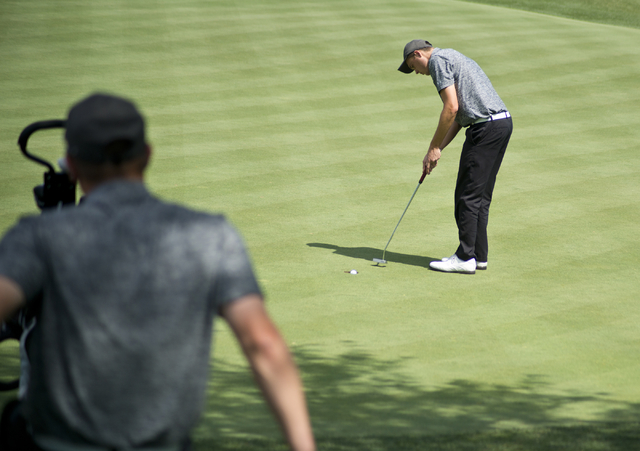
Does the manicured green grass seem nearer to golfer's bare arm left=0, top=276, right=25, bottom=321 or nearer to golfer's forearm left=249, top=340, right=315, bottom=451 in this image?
golfer's forearm left=249, top=340, right=315, bottom=451

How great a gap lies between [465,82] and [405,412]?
3.70 m

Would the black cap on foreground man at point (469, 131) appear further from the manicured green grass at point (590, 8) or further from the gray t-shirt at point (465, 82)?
the manicured green grass at point (590, 8)

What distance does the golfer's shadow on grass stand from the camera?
8.08 metres

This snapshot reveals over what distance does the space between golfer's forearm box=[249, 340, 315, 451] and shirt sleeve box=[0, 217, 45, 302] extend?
1.74 ft

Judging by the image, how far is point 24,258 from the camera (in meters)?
1.82

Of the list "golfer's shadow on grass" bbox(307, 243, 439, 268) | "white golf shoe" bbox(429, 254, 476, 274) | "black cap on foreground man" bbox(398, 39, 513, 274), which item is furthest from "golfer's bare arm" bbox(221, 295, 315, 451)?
"golfer's shadow on grass" bbox(307, 243, 439, 268)

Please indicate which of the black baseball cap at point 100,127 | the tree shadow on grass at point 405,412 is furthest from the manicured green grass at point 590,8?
the black baseball cap at point 100,127

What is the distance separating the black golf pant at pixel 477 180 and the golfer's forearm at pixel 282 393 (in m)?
5.88

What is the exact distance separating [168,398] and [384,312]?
4818 millimetres

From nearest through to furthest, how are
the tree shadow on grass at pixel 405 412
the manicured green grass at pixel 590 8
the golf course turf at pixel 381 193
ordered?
the tree shadow on grass at pixel 405 412 < the golf course turf at pixel 381 193 < the manicured green grass at pixel 590 8

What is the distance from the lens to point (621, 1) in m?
30.6

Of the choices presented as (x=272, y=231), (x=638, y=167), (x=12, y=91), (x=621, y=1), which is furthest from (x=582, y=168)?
(x=621, y=1)

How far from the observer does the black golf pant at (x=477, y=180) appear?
759 centimetres

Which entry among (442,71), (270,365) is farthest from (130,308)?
(442,71)
